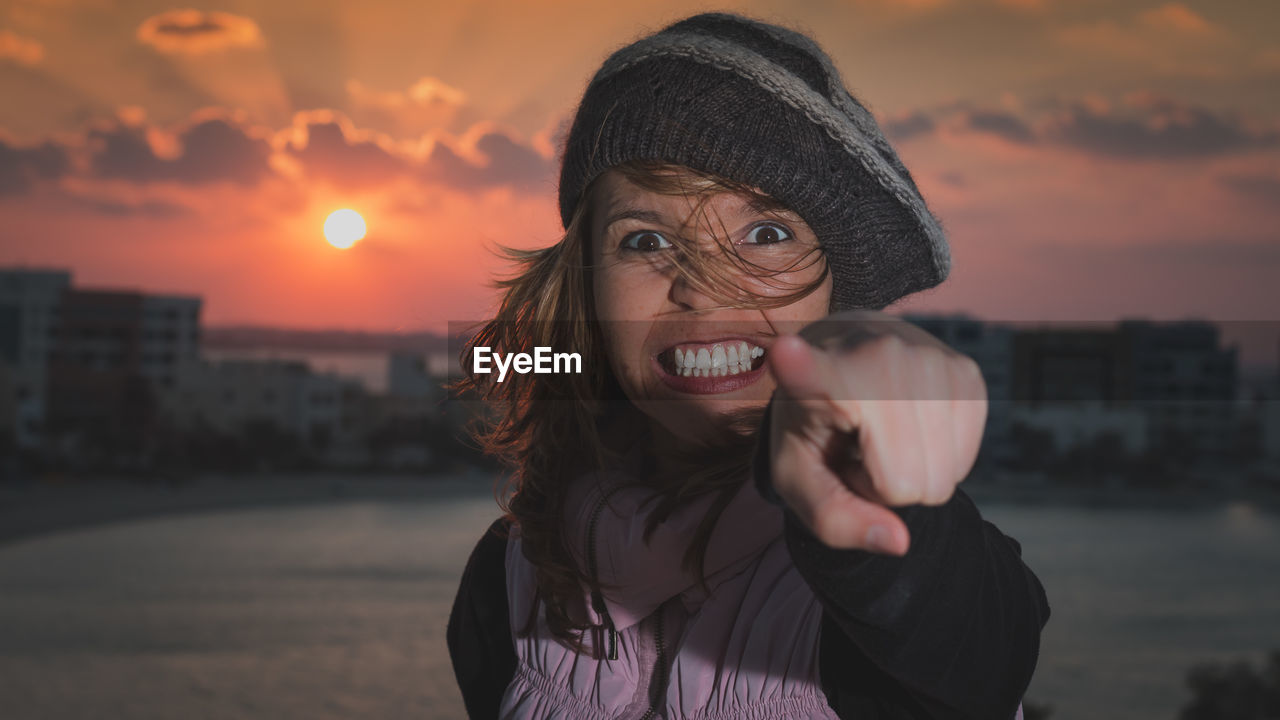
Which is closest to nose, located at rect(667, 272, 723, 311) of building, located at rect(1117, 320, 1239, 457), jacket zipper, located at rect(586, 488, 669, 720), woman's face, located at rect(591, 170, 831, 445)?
woman's face, located at rect(591, 170, 831, 445)

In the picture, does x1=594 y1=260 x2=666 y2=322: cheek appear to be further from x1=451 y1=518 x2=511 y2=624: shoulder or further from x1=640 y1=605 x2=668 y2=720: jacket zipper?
x1=451 y1=518 x2=511 y2=624: shoulder

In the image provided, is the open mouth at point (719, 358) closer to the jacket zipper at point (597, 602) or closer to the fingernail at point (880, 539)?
the jacket zipper at point (597, 602)

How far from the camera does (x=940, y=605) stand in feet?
2.33

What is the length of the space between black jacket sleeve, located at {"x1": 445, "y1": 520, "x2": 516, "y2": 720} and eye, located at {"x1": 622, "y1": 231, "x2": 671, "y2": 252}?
1.72 ft

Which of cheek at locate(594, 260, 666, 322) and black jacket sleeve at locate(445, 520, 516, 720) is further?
black jacket sleeve at locate(445, 520, 516, 720)

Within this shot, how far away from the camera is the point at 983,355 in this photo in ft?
139

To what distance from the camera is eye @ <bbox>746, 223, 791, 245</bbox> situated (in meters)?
0.99

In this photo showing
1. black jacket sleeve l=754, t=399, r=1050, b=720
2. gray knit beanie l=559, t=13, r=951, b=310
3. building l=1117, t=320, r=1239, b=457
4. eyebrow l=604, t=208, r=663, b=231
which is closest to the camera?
black jacket sleeve l=754, t=399, r=1050, b=720

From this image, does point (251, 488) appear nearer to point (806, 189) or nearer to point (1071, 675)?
point (1071, 675)

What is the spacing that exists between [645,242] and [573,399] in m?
0.31

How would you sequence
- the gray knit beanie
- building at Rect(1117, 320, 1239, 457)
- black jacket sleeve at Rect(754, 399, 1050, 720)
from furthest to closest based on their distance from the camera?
building at Rect(1117, 320, 1239, 457)
the gray knit beanie
black jacket sleeve at Rect(754, 399, 1050, 720)

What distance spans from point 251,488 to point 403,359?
9.79 metres

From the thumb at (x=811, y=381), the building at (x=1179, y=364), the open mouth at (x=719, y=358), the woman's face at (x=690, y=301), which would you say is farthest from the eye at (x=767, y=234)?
the building at (x=1179, y=364)

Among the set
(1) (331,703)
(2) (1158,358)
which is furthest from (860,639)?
(2) (1158,358)
